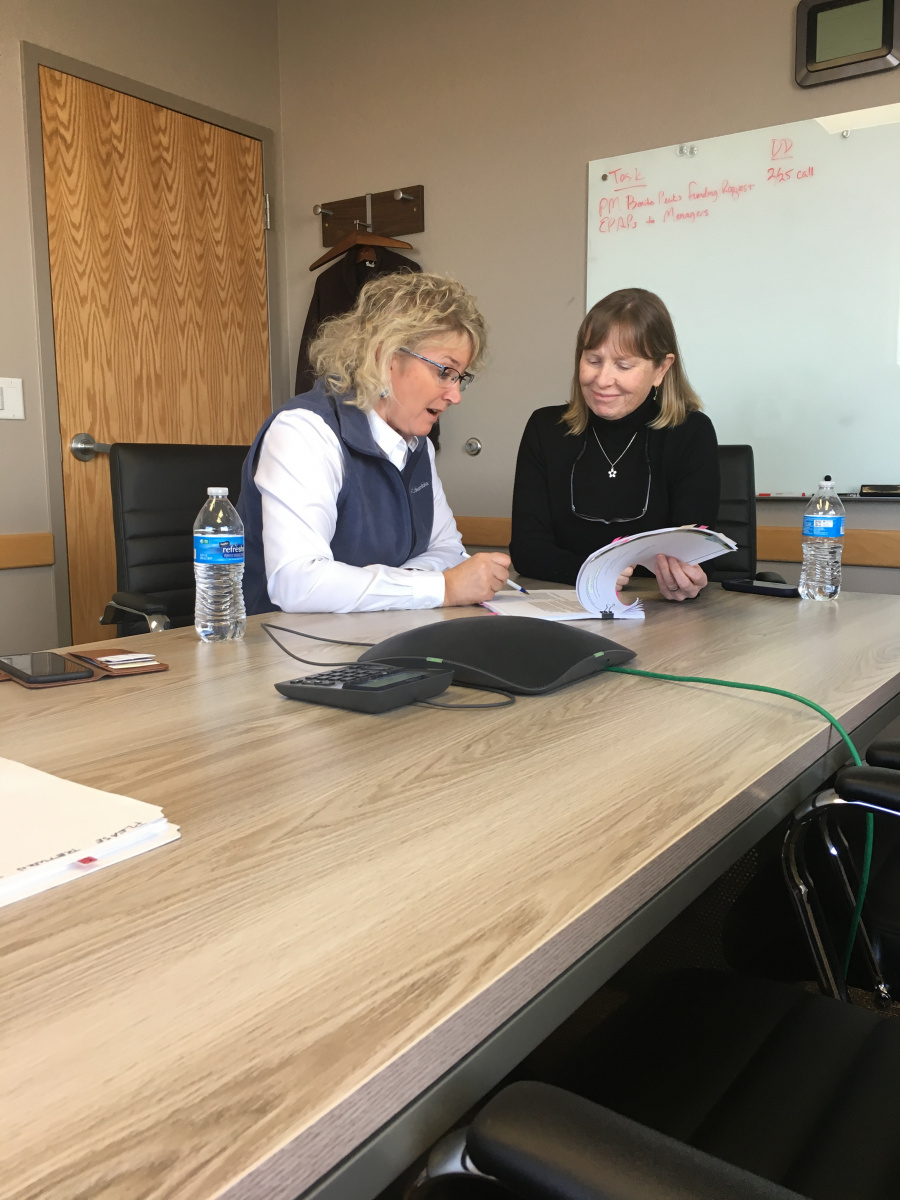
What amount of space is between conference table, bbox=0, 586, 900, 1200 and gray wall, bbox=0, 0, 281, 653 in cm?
217

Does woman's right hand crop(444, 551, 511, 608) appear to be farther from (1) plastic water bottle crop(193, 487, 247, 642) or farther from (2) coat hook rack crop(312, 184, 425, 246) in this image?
(2) coat hook rack crop(312, 184, 425, 246)

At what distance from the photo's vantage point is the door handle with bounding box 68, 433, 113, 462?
9.94ft

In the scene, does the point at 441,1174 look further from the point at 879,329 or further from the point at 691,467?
the point at 879,329

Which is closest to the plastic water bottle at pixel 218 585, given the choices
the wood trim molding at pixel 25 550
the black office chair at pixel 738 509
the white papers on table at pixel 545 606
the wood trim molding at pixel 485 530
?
the white papers on table at pixel 545 606

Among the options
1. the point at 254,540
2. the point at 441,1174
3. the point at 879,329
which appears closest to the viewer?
the point at 441,1174

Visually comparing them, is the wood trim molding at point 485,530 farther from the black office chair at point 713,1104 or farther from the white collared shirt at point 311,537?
the black office chair at point 713,1104

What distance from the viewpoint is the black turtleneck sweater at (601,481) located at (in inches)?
86.5

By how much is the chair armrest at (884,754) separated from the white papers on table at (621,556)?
0.46m

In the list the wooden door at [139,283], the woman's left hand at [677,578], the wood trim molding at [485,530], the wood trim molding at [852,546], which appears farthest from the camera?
the wood trim molding at [485,530]

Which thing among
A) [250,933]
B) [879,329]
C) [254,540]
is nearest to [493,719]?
[250,933]

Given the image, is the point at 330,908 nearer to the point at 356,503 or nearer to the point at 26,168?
the point at 356,503

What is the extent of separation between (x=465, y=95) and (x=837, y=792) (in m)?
3.14

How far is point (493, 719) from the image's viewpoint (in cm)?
88

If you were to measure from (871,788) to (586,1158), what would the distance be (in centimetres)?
56
